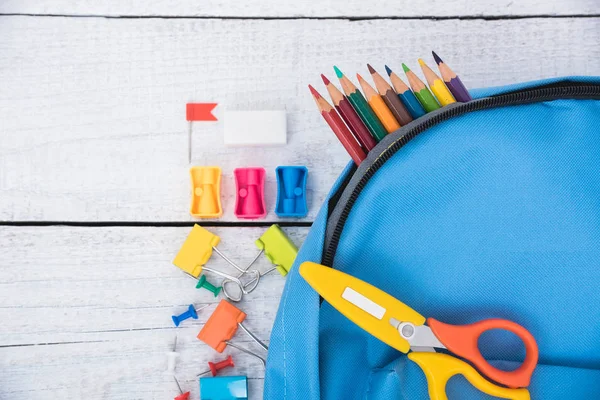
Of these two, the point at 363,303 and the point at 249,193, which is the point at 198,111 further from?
the point at 363,303

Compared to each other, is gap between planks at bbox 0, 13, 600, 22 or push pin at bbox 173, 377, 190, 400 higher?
gap between planks at bbox 0, 13, 600, 22

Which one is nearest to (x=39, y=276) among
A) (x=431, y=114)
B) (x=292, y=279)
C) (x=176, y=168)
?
(x=176, y=168)

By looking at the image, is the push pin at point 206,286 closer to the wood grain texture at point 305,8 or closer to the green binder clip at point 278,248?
the green binder clip at point 278,248

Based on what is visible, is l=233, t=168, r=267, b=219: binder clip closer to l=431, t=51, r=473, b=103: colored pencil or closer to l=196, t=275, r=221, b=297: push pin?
l=196, t=275, r=221, b=297: push pin

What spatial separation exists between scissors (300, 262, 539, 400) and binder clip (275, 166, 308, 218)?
0.53 ft

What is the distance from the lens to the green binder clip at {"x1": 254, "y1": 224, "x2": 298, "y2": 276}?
1.87 feet

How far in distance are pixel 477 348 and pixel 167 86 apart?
0.38 metres

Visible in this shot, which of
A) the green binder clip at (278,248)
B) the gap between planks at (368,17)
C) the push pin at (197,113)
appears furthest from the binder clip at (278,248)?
the gap between planks at (368,17)

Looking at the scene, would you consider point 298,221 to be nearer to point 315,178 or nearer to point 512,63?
point 315,178

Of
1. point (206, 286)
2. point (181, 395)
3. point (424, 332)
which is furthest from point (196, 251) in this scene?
point (424, 332)

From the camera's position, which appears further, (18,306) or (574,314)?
(18,306)

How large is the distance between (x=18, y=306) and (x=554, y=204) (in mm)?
492

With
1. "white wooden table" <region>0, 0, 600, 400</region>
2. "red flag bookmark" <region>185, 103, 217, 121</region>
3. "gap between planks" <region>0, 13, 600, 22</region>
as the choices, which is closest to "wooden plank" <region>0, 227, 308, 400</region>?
"white wooden table" <region>0, 0, 600, 400</region>

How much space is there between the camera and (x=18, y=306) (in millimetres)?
580
